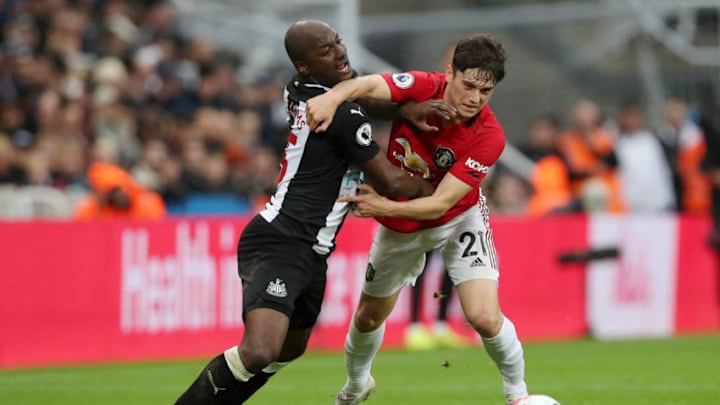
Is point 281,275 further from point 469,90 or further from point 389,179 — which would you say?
point 469,90

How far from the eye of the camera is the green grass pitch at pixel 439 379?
9.20 m

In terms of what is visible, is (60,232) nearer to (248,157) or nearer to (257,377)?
(248,157)

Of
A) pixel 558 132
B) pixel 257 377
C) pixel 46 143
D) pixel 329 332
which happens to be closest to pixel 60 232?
pixel 46 143

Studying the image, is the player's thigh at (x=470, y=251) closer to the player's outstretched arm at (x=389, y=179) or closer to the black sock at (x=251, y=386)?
the player's outstretched arm at (x=389, y=179)

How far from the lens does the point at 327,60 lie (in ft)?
22.8

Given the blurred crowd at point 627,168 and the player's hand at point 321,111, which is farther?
the blurred crowd at point 627,168

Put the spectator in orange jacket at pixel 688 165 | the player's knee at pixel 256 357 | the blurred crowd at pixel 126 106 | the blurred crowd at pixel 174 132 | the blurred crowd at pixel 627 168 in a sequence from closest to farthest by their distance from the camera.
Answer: the player's knee at pixel 256 357 → the blurred crowd at pixel 126 106 → the blurred crowd at pixel 174 132 → the blurred crowd at pixel 627 168 → the spectator in orange jacket at pixel 688 165

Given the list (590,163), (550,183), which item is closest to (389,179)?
(550,183)

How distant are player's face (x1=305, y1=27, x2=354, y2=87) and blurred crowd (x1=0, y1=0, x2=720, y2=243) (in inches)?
261

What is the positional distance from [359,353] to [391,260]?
0.57m

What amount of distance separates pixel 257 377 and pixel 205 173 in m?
8.46

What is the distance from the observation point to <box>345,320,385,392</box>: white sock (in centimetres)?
791

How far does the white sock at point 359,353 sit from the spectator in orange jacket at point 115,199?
5.71 m

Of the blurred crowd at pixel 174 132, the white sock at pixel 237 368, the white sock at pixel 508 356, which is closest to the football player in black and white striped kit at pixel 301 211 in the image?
the white sock at pixel 237 368
